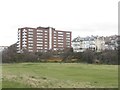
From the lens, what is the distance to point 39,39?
6422 inches

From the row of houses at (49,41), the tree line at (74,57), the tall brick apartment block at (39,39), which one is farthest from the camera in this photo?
the tall brick apartment block at (39,39)

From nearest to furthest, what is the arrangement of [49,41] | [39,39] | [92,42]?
[92,42], [39,39], [49,41]

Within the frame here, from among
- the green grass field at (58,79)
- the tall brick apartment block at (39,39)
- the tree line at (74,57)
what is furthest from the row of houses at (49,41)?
the green grass field at (58,79)

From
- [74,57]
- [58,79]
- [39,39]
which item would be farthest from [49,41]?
[58,79]

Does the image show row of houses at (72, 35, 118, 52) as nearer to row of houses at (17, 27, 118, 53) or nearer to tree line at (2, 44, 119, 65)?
row of houses at (17, 27, 118, 53)

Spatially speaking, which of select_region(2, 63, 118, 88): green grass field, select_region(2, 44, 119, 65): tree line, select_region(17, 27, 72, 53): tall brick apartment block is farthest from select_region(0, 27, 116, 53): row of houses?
select_region(2, 63, 118, 88): green grass field

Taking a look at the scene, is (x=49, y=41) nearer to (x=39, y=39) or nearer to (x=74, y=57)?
(x=39, y=39)

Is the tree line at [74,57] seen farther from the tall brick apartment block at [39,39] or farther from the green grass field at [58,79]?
the green grass field at [58,79]

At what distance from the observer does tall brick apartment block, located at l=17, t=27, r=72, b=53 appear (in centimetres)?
15688

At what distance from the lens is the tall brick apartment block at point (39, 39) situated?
156875 millimetres

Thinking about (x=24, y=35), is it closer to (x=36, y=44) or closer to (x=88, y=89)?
(x=36, y=44)

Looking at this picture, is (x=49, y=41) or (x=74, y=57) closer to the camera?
(x=74, y=57)

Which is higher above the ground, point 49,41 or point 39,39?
point 39,39

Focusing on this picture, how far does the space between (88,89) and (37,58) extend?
3319 inches
